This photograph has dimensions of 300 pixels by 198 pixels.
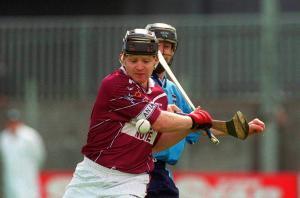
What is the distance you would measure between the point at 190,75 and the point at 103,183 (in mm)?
9780

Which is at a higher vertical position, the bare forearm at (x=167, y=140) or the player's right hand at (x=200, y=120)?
the player's right hand at (x=200, y=120)

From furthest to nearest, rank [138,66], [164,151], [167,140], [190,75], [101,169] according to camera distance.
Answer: [190,75] → [164,151] → [167,140] → [101,169] → [138,66]

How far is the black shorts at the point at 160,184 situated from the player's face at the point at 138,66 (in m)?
1.20

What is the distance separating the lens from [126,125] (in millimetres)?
7602

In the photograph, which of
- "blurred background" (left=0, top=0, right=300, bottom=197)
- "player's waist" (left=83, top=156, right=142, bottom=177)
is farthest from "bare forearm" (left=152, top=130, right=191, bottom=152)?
"blurred background" (left=0, top=0, right=300, bottom=197)

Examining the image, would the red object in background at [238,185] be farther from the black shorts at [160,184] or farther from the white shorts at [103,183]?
the white shorts at [103,183]

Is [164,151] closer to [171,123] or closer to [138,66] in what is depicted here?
[171,123]

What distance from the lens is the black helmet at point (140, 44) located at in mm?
7547

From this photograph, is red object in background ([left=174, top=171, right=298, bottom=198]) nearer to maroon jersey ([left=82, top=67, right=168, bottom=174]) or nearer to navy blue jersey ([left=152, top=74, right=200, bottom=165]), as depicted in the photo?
navy blue jersey ([left=152, top=74, right=200, bottom=165])

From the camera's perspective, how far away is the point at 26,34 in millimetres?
17766

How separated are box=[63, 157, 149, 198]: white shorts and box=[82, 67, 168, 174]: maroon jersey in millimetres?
47

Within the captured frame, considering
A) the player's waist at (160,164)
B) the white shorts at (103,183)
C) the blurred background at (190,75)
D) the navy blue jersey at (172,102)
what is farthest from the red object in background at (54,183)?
the white shorts at (103,183)

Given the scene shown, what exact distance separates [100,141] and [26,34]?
1033 cm

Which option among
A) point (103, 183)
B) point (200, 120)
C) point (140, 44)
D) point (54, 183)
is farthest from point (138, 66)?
point (54, 183)
